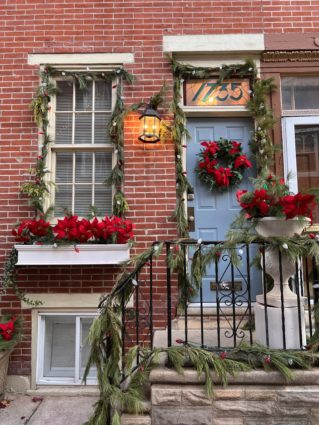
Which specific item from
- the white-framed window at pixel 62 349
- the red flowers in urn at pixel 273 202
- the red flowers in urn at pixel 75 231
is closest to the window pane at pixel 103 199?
the red flowers in urn at pixel 75 231

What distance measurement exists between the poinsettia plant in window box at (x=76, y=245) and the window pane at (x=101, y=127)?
1.15 meters

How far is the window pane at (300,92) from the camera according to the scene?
4.68 metres

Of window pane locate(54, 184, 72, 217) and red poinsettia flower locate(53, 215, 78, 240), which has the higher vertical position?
window pane locate(54, 184, 72, 217)

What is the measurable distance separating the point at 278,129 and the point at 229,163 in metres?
0.71

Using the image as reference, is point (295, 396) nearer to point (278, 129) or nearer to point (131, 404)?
point (131, 404)

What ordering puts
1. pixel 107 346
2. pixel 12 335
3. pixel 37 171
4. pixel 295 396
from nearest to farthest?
pixel 295 396 < pixel 107 346 < pixel 12 335 < pixel 37 171

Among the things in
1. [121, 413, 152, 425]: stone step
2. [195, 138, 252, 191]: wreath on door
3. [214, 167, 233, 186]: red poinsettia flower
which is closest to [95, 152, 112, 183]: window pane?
[195, 138, 252, 191]: wreath on door

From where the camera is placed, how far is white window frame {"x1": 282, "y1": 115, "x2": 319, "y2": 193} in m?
4.42

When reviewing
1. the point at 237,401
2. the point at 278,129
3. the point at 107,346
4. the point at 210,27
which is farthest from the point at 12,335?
the point at 210,27

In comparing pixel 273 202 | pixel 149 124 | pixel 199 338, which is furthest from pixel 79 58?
pixel 199 338

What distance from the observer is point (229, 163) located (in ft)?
14.9

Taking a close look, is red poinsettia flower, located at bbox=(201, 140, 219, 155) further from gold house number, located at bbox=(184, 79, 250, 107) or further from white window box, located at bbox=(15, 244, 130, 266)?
white window box, located at bbox=(15, 244, 130, 266)

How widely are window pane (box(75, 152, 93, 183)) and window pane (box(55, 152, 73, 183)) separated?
0.09 m

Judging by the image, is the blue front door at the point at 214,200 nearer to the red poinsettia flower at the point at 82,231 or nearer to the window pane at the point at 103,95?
the window pane at the point at 103,95
